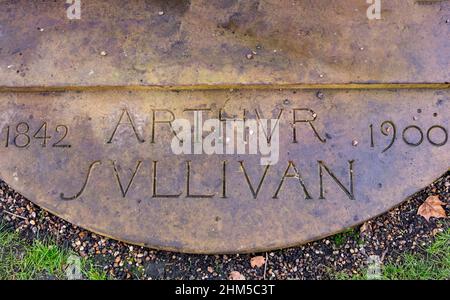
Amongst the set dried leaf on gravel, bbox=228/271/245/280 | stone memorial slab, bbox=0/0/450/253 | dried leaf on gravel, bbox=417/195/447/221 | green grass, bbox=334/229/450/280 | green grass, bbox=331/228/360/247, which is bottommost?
dried leaf on gravel, bbox=228/271/245/280

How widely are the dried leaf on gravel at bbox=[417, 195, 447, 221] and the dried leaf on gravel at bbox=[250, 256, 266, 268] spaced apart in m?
0.90

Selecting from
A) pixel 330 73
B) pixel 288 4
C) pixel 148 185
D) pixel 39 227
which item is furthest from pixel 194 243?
pixel 288 4

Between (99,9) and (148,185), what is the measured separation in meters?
1.08

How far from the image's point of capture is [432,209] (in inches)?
113

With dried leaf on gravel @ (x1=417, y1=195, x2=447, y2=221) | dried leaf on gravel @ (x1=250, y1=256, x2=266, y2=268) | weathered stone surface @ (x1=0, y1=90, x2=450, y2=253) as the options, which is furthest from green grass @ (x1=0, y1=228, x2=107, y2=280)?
dried leaf on gravel @ (x1=417, y1=195, x2=447, y2=221)

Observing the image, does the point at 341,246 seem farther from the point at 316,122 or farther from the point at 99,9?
the point at 99,9

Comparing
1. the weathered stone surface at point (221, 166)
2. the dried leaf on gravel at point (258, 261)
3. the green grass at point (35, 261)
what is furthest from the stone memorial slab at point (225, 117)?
the green grass at point (35, 261)

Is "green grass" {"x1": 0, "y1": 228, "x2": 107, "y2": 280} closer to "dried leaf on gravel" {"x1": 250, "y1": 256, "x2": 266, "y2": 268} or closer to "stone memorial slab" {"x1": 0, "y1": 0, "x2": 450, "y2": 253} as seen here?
"stone memorial slab" {"x1": 0, "y1": 0, "x2": 450, "y2": 253}

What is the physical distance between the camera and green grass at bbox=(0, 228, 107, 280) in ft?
9.37

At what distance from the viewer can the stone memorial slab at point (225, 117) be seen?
9.02ft

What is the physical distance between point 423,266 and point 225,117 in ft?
4.40

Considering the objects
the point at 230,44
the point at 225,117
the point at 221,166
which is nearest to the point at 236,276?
the point at 221,166

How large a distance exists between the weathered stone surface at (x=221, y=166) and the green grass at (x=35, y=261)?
247 mm

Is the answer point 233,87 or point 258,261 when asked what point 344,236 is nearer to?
point 258,261
